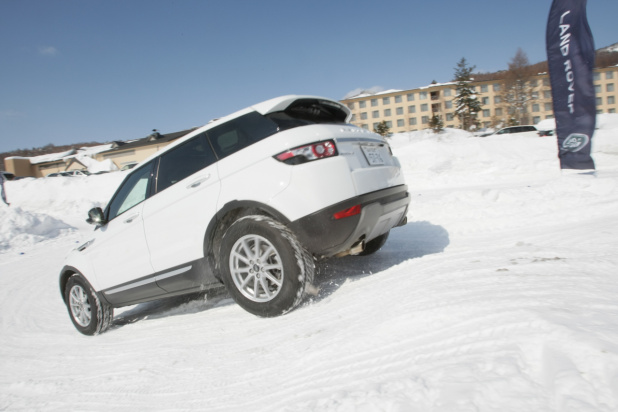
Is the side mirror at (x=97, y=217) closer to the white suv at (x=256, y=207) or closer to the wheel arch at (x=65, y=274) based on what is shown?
the white suv at (x=256, y=207)

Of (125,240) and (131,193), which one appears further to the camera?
(131,193)

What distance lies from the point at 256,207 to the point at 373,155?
116cm

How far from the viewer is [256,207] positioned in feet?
9.19

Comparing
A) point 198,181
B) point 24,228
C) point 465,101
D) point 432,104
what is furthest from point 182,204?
point 432,104

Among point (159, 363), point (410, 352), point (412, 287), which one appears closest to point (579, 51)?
point (412, 287)

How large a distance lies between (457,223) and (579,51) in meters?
5.75

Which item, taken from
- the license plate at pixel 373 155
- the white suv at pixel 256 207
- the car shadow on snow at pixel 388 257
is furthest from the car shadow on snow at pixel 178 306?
the license plate at pixel 373 155

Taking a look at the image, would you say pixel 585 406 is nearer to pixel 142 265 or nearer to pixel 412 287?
pixel 412 287

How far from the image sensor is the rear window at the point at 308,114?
2895mm

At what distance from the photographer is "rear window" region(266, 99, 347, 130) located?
2.89 metres

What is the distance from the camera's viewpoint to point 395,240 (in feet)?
16.8

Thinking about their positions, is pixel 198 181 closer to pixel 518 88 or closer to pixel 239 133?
pixel 239 133

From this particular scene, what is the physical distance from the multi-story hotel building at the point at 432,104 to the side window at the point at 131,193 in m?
65.1

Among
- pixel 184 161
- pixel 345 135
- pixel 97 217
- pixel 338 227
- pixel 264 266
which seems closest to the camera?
pixel 338 227
